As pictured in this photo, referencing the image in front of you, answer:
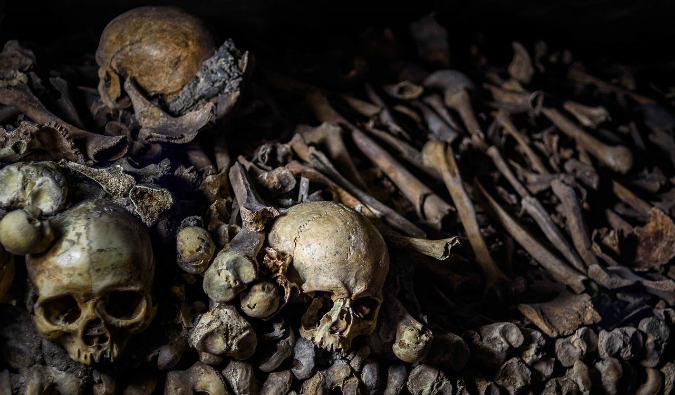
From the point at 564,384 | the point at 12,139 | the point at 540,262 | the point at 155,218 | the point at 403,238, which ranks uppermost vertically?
the point at 12,139

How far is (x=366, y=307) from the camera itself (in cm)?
159

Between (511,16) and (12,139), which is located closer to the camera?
(12,139)

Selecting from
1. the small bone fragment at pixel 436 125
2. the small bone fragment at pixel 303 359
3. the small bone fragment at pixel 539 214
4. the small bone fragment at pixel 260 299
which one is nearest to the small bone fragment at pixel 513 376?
the small bone fragment at pixel 539 214

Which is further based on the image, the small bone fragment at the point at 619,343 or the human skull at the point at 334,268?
the small bone fragment at the point at 619,343

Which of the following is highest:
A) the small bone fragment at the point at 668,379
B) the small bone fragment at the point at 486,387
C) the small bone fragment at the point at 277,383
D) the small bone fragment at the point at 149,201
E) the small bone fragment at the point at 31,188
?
the small bone fragment at the point at 31,188

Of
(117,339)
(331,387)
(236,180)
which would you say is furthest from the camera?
(236,180)

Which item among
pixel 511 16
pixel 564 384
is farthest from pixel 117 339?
pixel 511 16

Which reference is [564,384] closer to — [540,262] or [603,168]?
[540,262]

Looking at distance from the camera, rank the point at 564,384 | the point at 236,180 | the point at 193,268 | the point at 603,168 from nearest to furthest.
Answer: the point at 193,268, the point at 236,180, the point at 564,384, the point at 603,168

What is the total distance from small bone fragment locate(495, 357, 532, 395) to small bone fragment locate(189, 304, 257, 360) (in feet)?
3.26

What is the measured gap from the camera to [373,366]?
65.4 inches

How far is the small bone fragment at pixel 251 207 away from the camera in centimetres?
154

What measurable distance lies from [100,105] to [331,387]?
1.38m

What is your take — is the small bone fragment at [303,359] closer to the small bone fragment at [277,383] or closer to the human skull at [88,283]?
the small bone fragment at [277,383]
